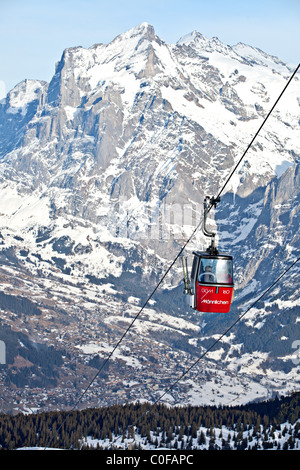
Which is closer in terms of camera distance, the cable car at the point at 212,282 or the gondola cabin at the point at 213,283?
the cable car at the point at 212,282

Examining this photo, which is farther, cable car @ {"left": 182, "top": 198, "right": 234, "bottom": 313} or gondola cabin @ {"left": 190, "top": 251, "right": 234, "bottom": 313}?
gondola cabin @ {"left": 190, "top": 251, "right": 234, "bottom": 313}
